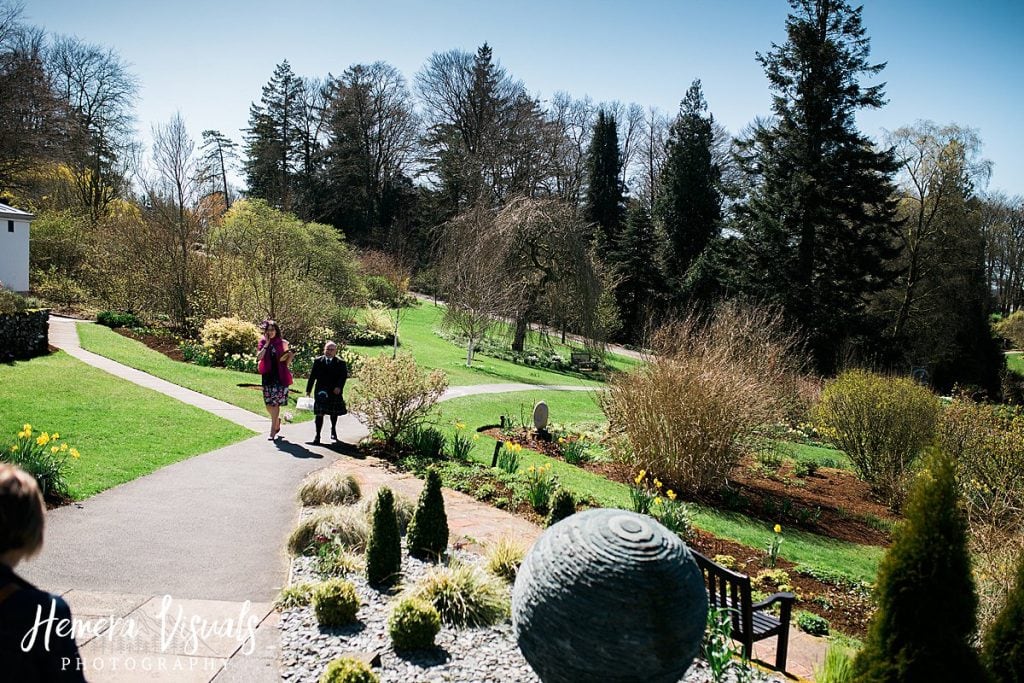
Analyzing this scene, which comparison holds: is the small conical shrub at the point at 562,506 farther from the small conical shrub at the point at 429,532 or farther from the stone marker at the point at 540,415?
the stone marker at the point at 540,415

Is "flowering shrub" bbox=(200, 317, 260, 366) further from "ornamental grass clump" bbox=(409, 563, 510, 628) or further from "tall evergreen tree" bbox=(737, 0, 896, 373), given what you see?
"tall evergreen tree" bbox=(737, 0, 896, 373)

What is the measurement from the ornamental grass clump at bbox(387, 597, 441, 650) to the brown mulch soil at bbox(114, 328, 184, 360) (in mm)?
15424

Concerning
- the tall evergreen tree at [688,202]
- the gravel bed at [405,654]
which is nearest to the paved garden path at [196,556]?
the gravel bed at [405,654]

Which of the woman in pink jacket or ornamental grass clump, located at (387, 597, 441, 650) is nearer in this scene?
ornamental grass clump, located at (387, 597, 441, 650)

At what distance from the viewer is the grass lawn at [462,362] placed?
73.6 feet

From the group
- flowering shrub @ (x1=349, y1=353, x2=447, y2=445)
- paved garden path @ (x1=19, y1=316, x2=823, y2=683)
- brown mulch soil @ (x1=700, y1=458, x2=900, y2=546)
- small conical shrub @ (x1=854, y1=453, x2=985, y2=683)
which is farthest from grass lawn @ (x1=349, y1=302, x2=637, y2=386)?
small conical shrub @ (x1=854, y1=453, x2=985, y2=683)

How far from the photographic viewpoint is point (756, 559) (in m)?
7.66

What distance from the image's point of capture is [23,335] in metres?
14.4

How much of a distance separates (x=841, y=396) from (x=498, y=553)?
31.4ft

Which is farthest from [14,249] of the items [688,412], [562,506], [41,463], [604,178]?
[604,178]

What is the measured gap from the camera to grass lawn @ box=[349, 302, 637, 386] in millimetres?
22438

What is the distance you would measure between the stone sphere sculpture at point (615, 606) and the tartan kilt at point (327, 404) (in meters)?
8.09

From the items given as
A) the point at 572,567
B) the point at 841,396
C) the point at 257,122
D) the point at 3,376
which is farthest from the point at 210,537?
the point at 257,122

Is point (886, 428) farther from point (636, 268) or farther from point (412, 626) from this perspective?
point (636, 268)
